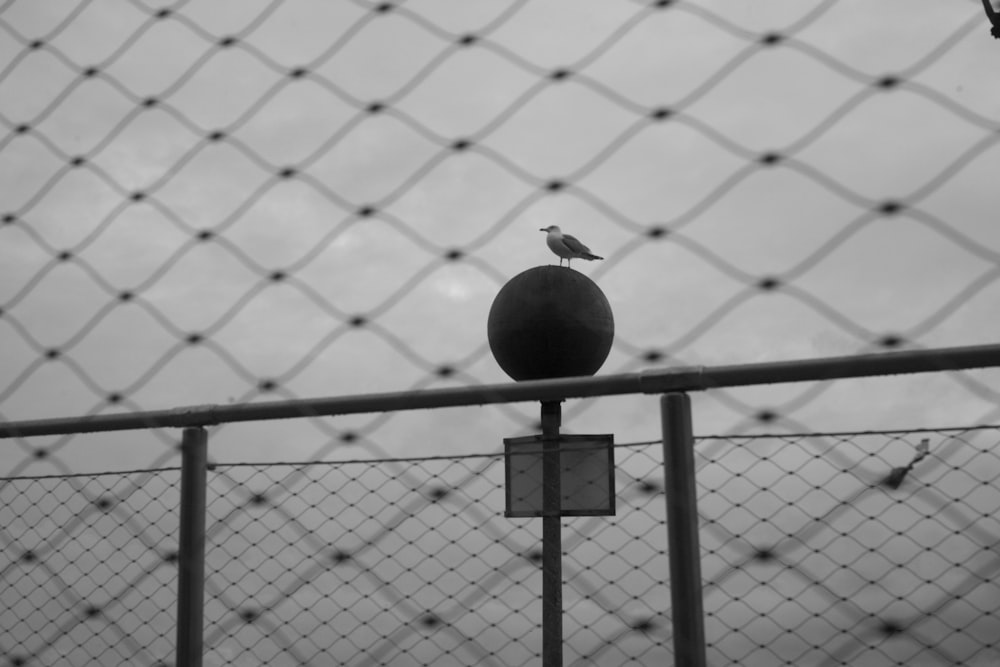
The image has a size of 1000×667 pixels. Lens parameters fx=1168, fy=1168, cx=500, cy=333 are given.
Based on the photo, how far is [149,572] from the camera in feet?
7.84

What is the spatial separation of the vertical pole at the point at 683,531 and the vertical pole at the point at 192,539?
0.93 meters

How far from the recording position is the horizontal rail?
1.70 meters

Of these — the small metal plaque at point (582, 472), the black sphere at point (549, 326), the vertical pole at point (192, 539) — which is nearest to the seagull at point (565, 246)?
the black sphere at point (549, 326)

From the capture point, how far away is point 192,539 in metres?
2.27

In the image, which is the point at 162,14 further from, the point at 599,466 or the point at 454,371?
the point at 599,466

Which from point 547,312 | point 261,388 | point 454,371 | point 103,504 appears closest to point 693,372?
point 454,371

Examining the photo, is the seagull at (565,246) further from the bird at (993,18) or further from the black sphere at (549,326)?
the bird at (993,18)

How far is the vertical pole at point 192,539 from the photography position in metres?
2.25

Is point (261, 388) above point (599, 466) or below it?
below

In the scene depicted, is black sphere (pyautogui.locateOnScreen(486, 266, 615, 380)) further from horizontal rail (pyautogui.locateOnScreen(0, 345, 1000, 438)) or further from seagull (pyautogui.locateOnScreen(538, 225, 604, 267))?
horizontal rail (pyautogui.locateOnScreen(0, 345, 1000, 438))

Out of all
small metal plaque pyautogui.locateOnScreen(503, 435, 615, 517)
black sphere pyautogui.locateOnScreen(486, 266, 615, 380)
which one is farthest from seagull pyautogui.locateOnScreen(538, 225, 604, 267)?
small metal plaque pyautogui.locateOnScreen(503, 435, 615, 517)

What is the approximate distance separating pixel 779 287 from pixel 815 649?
1393mm

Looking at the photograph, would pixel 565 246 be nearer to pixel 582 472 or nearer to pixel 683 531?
pixel 582 472

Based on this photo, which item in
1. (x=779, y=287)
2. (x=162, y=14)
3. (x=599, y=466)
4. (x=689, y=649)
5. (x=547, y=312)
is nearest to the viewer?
(x=779, y=287)
